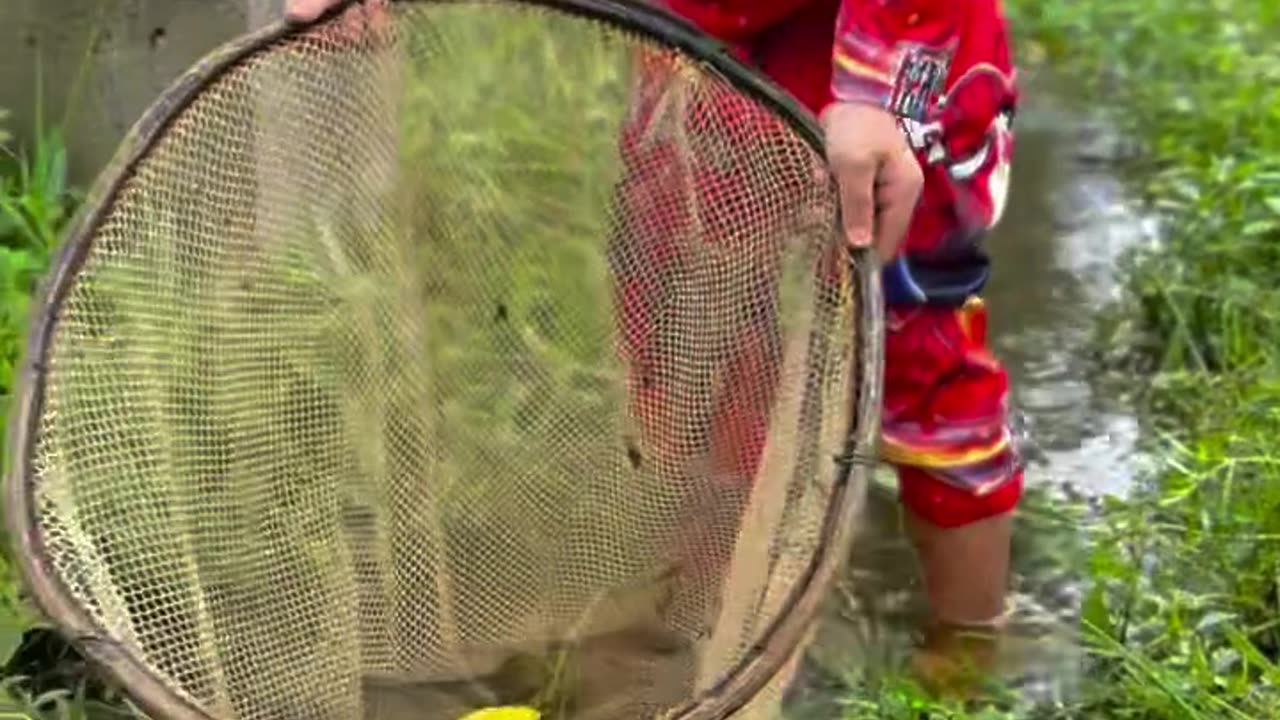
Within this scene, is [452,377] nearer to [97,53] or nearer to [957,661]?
[957,661]

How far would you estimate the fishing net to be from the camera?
64.6 inches

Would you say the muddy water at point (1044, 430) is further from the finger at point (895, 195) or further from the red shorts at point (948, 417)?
the finger at point (895, 195)

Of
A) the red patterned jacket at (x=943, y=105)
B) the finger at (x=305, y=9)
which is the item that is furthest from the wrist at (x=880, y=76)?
the finger at (x=305, y=9)

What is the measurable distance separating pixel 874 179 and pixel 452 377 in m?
0.61

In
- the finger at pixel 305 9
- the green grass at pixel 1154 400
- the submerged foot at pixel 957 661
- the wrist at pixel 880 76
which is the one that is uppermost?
the finger at pixel 305 9

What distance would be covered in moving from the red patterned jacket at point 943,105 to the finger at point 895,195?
0.20 m

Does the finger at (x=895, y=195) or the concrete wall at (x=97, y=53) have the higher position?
the finger at (x=895, y=195)

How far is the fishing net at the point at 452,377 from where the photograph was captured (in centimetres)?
164

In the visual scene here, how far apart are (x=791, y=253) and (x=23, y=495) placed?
0.65m

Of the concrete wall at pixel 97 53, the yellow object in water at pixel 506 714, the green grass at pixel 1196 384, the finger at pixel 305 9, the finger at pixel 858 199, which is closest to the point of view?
the finger at pixel 858 199

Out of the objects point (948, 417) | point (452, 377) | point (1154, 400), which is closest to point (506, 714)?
point (452, 377)

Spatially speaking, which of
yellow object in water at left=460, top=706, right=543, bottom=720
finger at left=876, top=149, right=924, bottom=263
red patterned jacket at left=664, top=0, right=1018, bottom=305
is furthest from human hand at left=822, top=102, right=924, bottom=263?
yellow object in water at left=460, top=706, right=543, bottom=720

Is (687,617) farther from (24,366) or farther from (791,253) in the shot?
(24,366)

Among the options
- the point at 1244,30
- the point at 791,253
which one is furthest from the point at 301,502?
the point at 1244,30
